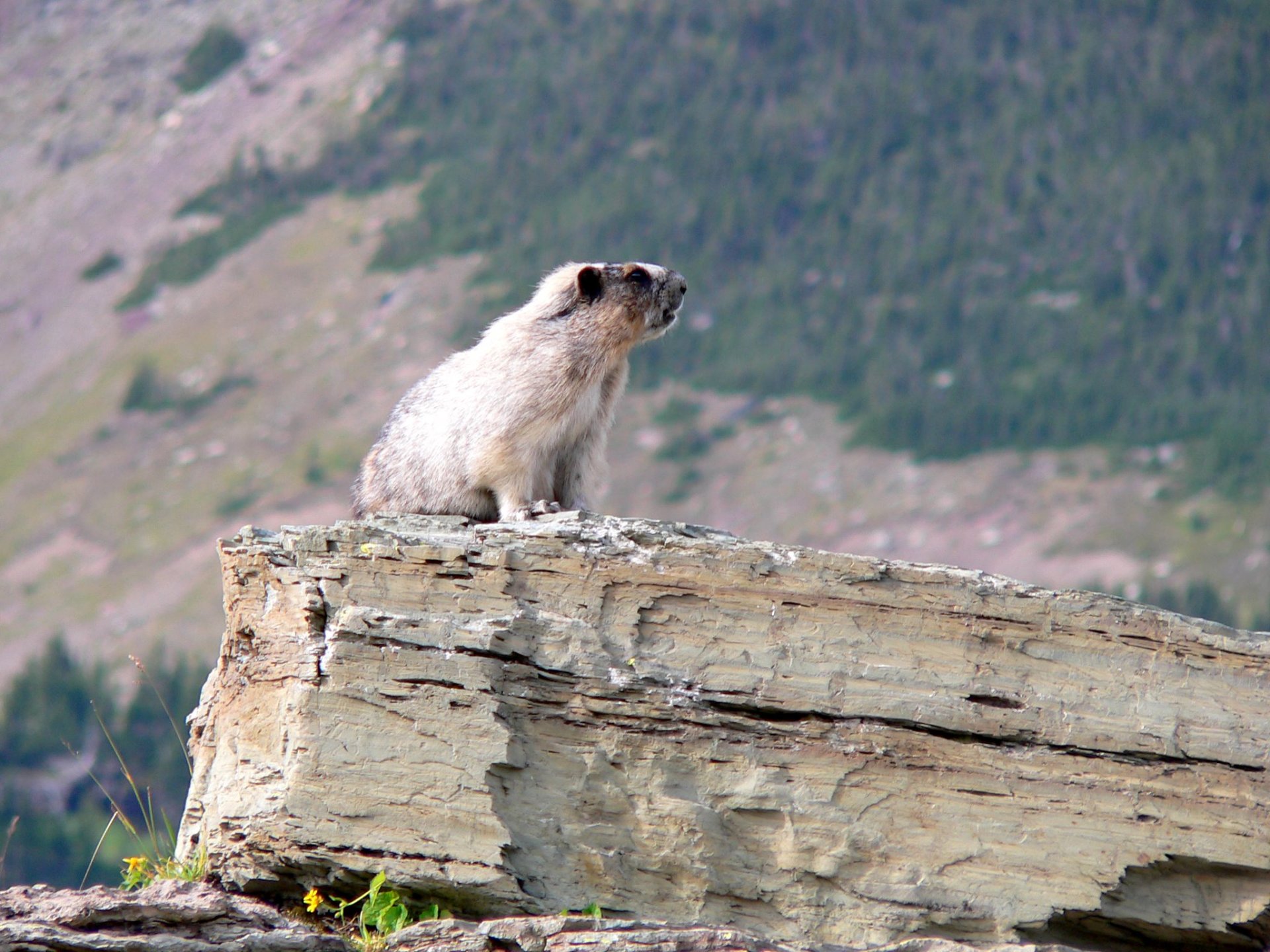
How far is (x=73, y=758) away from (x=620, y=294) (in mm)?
93724

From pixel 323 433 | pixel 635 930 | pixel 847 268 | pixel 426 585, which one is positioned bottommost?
pixel 635 930

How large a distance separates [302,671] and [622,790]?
8.94 ft

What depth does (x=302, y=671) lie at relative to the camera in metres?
12.9

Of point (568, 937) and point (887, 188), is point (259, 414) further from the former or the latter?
point (568, 937)

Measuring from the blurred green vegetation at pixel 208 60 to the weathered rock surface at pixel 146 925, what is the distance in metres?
177

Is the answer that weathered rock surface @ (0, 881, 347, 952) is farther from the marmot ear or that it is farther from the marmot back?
the marmot ear

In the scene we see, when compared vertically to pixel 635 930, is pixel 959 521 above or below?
above

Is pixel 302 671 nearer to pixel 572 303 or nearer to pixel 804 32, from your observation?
pixel 572 303

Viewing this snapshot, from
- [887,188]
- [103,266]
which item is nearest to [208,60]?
[103,266]

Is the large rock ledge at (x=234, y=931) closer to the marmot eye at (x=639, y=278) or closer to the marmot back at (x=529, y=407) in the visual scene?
the marmot back at (x=529, y=407)

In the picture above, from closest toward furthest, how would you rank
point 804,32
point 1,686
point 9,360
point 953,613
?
point 953,613 < point 1,686 < point 9,360 < point 804,32

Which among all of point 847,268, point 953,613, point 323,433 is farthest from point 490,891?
point 847,268

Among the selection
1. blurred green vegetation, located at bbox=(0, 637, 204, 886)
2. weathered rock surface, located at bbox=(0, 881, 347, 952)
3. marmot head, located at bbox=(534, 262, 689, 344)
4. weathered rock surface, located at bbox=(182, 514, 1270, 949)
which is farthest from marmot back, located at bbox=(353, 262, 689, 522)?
blurred green vegetation, located at bbox=(0, 637, 204, 886)

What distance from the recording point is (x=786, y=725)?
43.4ft
